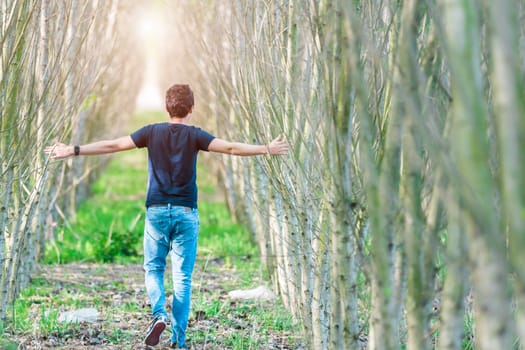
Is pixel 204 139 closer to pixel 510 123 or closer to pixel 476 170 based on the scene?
pixel 476 170

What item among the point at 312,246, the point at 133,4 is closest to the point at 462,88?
the point at 312,246

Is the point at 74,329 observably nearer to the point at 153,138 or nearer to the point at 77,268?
the point at 153,138

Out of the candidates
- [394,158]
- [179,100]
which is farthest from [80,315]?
[394,158]

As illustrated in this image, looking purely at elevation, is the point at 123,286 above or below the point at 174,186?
below

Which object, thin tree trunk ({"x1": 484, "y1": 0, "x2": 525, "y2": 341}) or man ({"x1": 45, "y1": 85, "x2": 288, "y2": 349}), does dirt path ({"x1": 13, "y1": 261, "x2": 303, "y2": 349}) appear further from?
thin tree trunk ({"x1": 484, "y1": 0, "x2": 525, "y2": 341})

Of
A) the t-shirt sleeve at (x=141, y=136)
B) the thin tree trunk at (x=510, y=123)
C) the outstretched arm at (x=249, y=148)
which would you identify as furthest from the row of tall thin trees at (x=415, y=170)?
the t-shirt sleeve at (x=141, y=136)

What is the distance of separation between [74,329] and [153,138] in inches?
58.9

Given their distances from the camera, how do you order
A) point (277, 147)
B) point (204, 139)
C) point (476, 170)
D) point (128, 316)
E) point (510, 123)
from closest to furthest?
point (510, 123) → point (476, 170) → point (277, 147) → point (204, 139) → point (128, 316)

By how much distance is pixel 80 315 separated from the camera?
6.55m

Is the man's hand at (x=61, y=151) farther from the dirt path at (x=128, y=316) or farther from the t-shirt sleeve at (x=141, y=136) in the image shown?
the dirt path at (x=128, y=316)

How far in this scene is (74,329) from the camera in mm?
6039

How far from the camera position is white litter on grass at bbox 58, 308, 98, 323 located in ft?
21.0

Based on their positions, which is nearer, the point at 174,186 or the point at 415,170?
the point at 415,170

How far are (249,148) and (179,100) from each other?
62 centimetres
